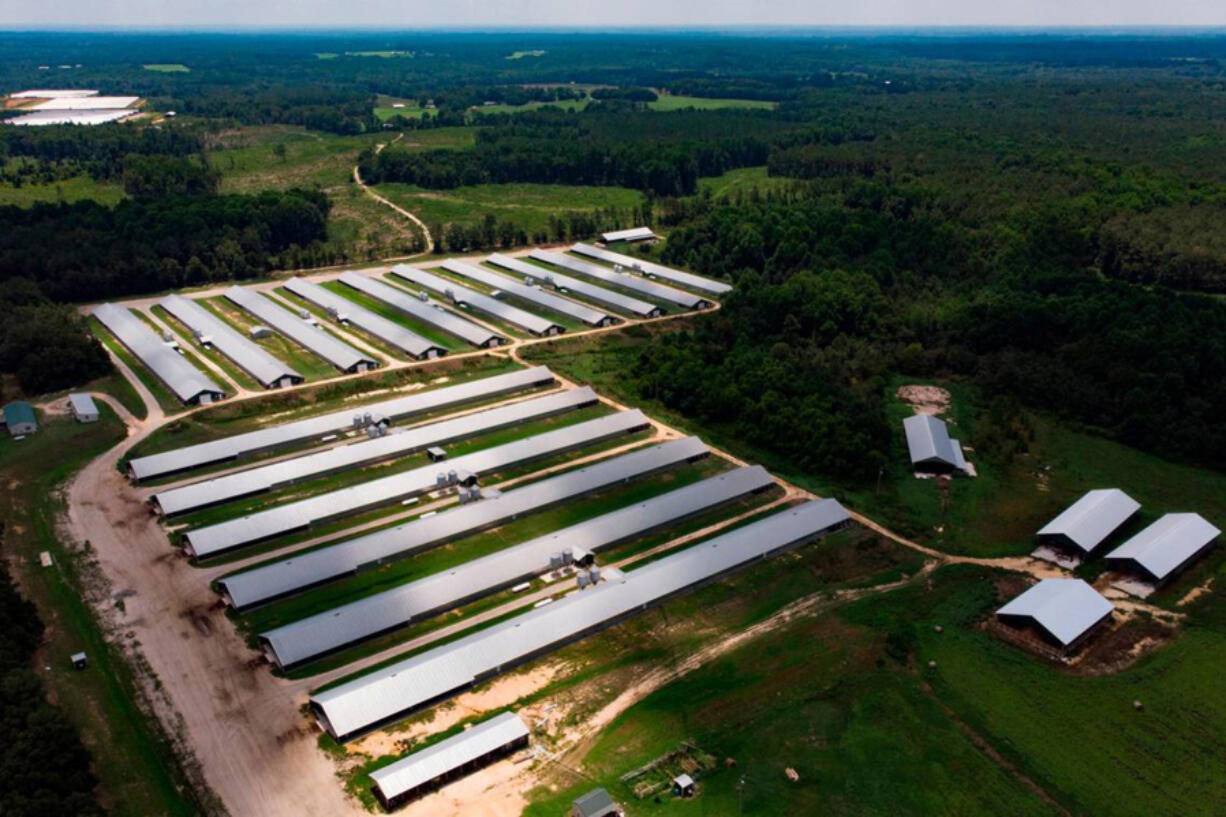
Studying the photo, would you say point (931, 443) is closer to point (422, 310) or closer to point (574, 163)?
point (422, 310)

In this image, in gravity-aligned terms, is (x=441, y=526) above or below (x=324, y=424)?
below

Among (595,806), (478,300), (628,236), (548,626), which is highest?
(628,236)

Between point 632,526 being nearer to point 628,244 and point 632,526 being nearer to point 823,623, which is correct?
point 823,623

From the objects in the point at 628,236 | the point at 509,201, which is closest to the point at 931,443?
the point at 628,236

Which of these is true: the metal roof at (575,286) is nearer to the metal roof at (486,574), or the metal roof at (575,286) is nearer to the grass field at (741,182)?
the metal roof at (486,574)

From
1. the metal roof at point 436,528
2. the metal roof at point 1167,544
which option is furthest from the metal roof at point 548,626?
the metal roof at point 1167,544

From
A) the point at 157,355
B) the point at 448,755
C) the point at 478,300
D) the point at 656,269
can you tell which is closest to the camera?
the point at 448,755

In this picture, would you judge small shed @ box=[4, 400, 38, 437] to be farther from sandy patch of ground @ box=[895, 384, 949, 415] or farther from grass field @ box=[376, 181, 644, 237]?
grass field @ box=[376, 181, 644, 237]
